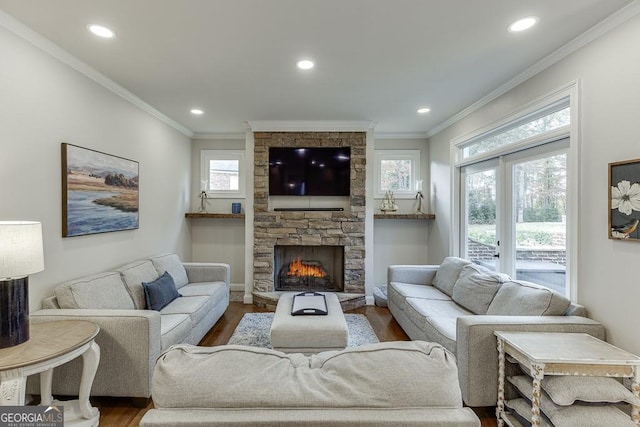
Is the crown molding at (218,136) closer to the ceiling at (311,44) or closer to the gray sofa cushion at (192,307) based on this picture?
the ceiling at (311,44)

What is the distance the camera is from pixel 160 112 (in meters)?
4.30

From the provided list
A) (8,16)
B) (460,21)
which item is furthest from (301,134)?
(8,16)

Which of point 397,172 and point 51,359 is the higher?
point 397,172

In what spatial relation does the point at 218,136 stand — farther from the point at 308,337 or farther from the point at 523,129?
the point at 523,129

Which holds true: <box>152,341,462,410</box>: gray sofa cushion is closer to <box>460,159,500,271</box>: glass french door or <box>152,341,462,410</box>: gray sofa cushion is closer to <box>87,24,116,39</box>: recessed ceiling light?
<box>87,24,116,39</box>: recessed ceiling light

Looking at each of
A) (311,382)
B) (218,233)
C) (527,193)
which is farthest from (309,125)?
(311,382)

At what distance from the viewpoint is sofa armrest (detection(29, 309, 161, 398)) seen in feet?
7.50

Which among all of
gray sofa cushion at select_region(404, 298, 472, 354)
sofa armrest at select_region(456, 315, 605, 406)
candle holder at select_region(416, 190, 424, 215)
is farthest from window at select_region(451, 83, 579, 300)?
candle holder at select_region(416, 190, 424, 215)

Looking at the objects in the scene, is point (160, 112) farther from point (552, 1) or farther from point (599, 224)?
point (599, 224)

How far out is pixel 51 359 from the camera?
5.83 ft

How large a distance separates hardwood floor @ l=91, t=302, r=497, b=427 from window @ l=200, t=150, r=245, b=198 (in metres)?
1.93

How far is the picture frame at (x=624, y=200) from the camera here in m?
2.03

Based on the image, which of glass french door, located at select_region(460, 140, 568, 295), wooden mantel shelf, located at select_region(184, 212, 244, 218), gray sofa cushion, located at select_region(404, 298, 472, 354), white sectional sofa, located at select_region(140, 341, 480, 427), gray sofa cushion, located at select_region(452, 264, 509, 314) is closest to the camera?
white sectional sofa, located at select_region(140, 341, 480, 427)

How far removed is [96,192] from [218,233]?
253 cm
